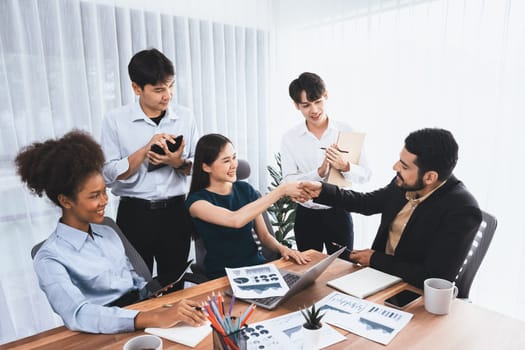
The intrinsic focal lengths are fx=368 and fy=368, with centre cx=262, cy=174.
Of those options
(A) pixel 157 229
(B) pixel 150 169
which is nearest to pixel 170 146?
(B) pixel 150 169

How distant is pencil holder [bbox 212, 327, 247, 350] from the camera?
896 millimetres

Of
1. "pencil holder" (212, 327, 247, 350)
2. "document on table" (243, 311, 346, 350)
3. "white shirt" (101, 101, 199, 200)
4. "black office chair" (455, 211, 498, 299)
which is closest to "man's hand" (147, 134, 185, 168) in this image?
"white shirt" (101, 101, 199, 200)

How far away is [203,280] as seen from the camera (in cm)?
166

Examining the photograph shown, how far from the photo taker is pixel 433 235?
62.1 inches

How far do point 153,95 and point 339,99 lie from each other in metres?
1.76

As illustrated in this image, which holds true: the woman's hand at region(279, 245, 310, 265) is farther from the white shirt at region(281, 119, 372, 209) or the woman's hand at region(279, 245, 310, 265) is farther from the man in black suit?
the white shirt at region(281, 119, 372, 209)

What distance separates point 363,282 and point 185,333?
2.39 feet

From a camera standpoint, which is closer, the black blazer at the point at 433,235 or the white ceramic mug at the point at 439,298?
the white ceramic mug at the point at 439,298

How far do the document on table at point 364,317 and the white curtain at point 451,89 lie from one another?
5.28 feet

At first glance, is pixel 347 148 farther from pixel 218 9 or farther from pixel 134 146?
pixel 218 9

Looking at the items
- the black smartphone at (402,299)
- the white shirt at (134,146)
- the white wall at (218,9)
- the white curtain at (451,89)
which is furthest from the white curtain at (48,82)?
the black smartphone at (402,299)

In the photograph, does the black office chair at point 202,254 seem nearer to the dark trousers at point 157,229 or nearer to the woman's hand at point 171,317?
the dark trousers at point 157,229

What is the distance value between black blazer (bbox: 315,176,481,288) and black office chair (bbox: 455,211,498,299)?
0.14 metres

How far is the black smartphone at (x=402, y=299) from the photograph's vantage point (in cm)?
131
